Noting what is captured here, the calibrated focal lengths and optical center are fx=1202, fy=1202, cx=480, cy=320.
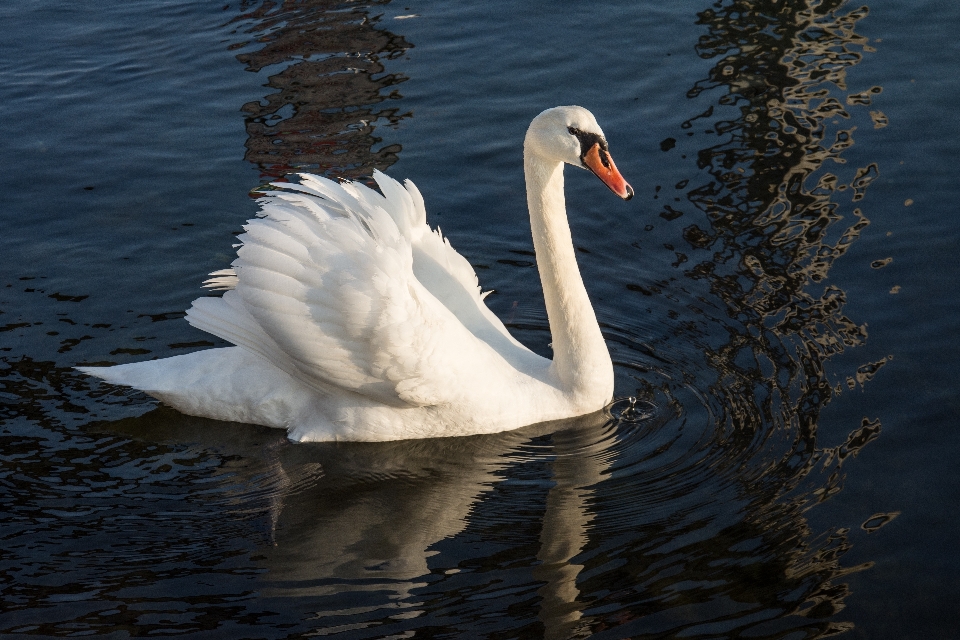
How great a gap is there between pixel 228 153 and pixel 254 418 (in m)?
4.02

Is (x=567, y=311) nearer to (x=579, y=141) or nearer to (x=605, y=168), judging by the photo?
(x=605, y=168)

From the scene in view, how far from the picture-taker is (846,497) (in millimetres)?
6203

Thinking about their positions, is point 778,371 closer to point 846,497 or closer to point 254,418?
point 846,497

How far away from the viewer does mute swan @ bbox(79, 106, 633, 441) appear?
22.0 ft

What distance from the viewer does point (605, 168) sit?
6.76 m

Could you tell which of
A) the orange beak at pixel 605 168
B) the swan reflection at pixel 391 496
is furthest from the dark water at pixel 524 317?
the orange beak at pixel 605 168

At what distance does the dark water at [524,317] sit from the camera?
5777 millimetres

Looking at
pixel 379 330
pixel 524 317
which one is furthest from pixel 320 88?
pixel 379 330

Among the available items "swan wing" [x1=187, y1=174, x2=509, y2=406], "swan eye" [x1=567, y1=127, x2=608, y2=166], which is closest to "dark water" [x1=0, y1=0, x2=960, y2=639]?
"swan wing" [x1=187, y1=174, x2=509, y2=406]

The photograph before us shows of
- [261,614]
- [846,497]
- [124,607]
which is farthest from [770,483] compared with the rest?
[124,607]

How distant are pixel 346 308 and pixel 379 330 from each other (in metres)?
0.22

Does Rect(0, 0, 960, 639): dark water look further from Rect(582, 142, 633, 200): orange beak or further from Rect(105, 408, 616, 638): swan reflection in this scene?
Rect(582, 142, 633, 200): orange beak

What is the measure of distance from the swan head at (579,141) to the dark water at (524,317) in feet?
4.76

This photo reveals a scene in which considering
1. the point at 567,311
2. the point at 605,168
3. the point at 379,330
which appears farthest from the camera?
the point at 567,311
